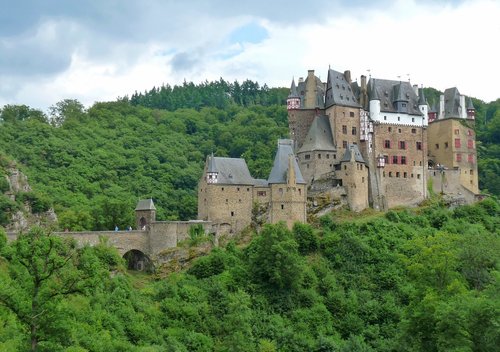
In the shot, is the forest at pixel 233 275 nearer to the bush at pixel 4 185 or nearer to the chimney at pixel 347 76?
the bush at pixel 4 185

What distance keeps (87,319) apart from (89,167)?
43.4 meters

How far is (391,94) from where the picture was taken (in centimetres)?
7488

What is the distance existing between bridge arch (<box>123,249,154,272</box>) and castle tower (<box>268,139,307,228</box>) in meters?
9.79

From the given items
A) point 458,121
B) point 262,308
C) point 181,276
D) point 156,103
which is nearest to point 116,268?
point 181,276

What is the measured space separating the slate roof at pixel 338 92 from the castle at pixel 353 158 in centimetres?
8

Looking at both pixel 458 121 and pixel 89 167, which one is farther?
pixel 89 167

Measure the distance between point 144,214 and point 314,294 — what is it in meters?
15.0

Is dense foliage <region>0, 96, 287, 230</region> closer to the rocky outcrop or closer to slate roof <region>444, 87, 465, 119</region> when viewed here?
the rocky outcrop

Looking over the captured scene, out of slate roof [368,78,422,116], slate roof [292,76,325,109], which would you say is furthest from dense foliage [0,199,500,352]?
slate roof [292,76,325,109]

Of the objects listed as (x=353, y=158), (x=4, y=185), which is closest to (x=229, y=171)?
(x=353, y=158)

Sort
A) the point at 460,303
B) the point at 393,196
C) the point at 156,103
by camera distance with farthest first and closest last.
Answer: the point at 156,103, the point at 393,196, the point at 460,303

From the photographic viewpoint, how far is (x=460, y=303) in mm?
40750

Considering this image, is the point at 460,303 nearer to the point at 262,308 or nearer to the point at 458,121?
the point at 262,308

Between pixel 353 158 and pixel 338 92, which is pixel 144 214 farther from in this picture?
pixel 338 92
